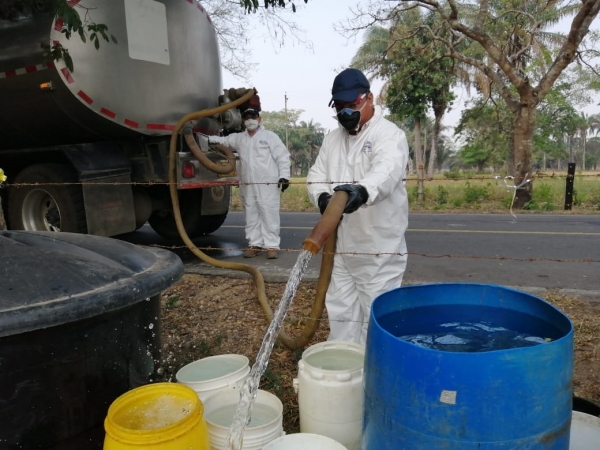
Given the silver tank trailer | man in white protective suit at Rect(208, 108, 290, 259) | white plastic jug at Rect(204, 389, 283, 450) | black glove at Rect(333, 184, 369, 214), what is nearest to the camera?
white plastic jug at Rect(204, 389, 283, 450)

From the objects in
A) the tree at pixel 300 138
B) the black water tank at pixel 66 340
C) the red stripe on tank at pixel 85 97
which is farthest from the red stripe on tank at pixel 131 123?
the tree at pixel 300 138

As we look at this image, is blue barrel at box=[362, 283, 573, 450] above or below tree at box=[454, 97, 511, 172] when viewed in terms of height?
below

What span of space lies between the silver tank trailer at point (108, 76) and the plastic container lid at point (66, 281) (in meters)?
2.84

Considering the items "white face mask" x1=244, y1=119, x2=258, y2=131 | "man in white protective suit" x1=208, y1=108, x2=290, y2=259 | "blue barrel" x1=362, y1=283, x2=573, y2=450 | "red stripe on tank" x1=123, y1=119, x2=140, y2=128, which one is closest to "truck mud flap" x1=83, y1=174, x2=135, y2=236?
"red stripe on tank" x1=123, y1=119, x2=140, y2=128

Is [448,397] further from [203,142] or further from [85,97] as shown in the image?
[203,142]

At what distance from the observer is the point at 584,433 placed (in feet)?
5.12

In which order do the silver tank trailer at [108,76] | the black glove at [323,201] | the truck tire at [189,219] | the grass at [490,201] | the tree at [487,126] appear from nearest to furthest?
the black glove at [323,201] → the silver tank trailer at [108,76] → the truck tire at [189,219] → the grass at [490,201] → the tree at [487,126]

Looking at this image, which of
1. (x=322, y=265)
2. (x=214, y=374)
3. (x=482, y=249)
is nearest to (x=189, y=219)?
(x=482, y=249)

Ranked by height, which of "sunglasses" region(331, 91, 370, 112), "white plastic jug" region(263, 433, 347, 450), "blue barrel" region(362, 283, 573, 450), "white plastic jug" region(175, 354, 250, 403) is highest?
"sunglasses" region(331, 91, 370, 112)

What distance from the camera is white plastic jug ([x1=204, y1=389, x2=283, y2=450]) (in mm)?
1509

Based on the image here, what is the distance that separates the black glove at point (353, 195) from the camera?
5.95 ft

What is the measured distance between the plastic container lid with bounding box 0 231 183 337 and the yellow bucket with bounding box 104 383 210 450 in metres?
0.28

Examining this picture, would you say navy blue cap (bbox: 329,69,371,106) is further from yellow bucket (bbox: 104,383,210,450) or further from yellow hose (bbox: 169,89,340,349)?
yellow bucket (bbox: 104,383,210,450)

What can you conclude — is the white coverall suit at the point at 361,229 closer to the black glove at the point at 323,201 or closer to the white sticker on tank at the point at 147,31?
the black glove at the point at 323,201
